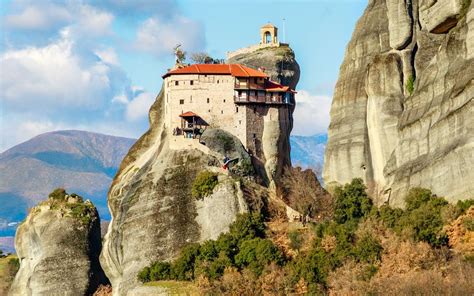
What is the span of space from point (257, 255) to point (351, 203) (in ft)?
32.6

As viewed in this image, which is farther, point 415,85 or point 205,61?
point 205,61

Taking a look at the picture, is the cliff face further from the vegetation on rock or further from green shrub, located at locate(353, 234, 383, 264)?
green shrub, located at locate(353, 234, 383, 264)

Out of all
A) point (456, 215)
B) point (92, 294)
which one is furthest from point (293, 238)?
point (92, 294)

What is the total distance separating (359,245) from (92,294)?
3197 cm

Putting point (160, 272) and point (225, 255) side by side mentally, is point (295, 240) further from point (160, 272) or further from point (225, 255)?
point (160, 272)

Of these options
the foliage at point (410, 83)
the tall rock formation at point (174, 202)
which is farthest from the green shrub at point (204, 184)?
the foliage at point (410, 83)

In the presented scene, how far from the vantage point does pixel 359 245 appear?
92625mm

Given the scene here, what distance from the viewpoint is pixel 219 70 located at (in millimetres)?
114500

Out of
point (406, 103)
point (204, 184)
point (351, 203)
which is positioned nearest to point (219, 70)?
point (204, 184)

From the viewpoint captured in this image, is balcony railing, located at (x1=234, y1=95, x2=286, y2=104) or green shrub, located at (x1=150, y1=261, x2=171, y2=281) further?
balcony railing, located at (x1=234, y1=95, x2=286, y2=104)

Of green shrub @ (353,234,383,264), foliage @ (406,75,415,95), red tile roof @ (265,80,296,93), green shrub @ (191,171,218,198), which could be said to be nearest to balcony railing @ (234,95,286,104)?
red tile roof @ (265,80,296,93)

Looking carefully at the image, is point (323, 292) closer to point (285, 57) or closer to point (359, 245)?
point (359, 245)

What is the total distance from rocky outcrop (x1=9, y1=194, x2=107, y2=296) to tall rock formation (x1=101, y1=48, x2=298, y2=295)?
2.86 meters

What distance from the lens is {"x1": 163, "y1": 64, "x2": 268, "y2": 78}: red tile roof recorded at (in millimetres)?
113375
